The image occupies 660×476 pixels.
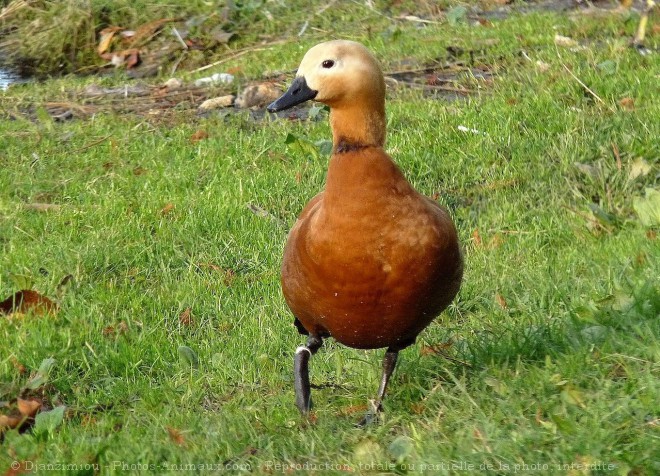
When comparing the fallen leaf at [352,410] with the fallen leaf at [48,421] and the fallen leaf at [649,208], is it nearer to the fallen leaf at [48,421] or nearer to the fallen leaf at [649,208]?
the fallen leaf at [48,421]

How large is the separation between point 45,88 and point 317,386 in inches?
220

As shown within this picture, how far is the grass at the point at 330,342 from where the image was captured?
11.6 feet

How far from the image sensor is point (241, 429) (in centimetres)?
385

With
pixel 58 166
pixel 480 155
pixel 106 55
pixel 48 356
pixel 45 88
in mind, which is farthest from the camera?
pixel 106 55

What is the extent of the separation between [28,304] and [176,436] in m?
1.64

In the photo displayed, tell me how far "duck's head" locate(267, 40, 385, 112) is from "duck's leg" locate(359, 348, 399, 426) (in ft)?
3.21

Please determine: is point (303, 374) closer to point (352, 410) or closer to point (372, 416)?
point (352, 410)

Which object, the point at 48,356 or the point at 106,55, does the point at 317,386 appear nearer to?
the point at 48,356

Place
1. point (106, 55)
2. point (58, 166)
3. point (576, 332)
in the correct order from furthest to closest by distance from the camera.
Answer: point (106, 55) → point (58, 166) → point (576, 332)

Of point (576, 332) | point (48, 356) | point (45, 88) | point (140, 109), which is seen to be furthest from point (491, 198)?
point (45, 88)

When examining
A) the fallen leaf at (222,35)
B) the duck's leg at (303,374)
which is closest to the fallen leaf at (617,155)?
the duck's leg at (303,374)

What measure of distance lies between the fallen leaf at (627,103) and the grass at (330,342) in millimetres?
22

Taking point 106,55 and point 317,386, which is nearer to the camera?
point 317,386

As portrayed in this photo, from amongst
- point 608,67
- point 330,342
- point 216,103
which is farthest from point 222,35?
point 330,342
